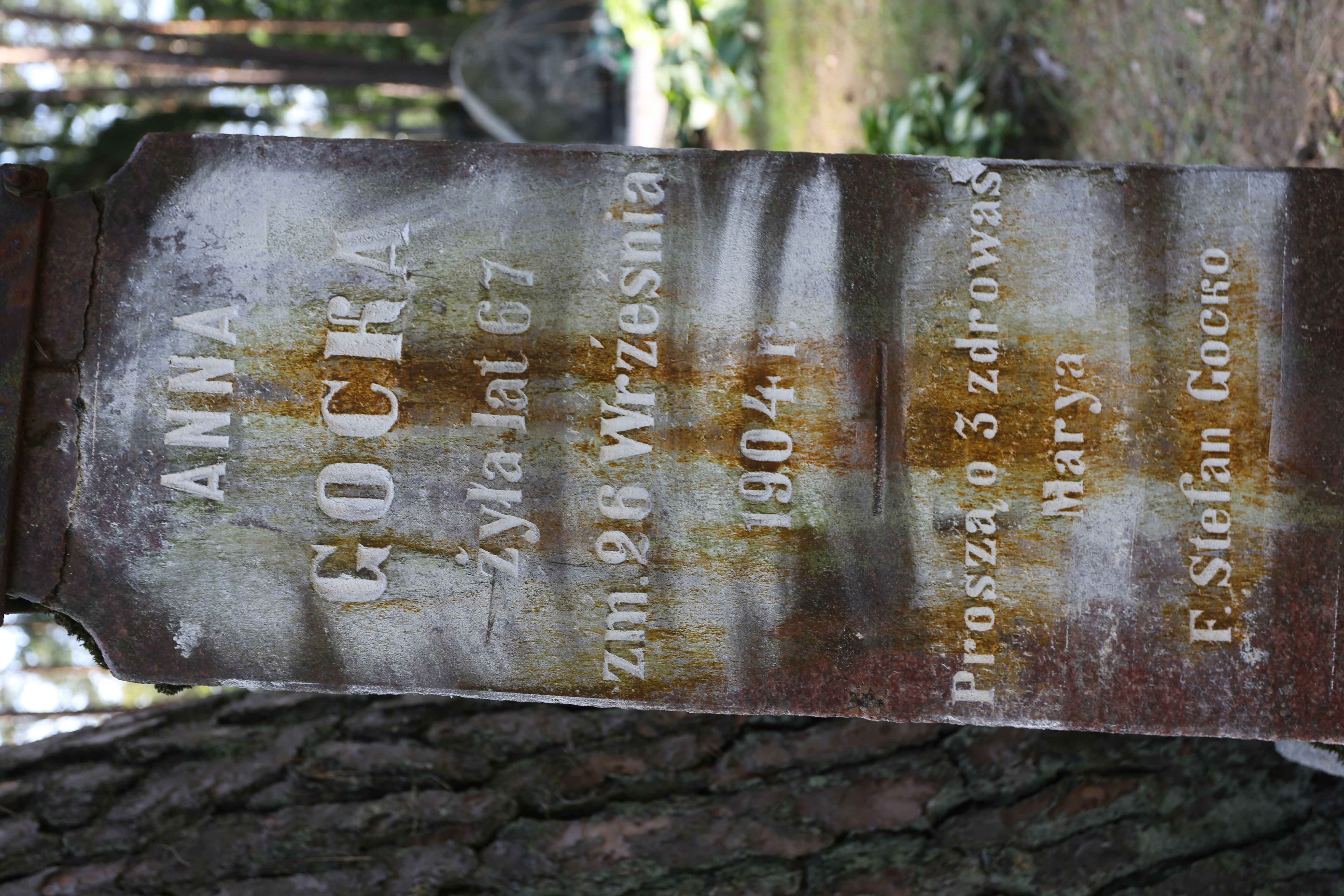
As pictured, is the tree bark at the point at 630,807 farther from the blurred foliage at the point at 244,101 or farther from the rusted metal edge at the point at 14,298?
the blurred foliage at the point at 244,101

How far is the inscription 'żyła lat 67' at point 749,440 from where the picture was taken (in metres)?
2.48

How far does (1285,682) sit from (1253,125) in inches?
92.2


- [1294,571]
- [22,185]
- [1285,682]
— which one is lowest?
[1285,682]

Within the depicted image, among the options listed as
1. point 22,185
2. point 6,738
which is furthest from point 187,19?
point 22,185

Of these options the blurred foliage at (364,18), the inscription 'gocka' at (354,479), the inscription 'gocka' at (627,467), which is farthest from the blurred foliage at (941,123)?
the blurred foliage at (364,18)

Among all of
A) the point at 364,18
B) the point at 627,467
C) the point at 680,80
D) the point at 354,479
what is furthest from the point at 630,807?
the point at 364,18

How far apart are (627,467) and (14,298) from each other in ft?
4.72

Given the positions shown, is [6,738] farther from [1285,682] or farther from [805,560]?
[1285,682]

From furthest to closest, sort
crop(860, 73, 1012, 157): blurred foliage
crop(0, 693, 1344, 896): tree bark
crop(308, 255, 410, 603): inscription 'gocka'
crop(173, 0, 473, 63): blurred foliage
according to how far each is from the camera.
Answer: crop(173, 0, 473, 63): blurred foliage
crop(860, 73, 1012, 157): blurred foliage
crop(0, 693, 1344, 896): tree bark
crop(308, 255, 410, 603): inscription 'gocka'

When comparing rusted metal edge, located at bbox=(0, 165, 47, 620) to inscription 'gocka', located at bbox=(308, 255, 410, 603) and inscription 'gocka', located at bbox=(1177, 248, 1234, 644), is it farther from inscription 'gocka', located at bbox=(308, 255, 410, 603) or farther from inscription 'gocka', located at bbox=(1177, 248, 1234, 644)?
inscription 'gocka', located at bbox=(1177, 248, 1234, 644)

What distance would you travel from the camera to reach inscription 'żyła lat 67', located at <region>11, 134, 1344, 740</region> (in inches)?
97.8

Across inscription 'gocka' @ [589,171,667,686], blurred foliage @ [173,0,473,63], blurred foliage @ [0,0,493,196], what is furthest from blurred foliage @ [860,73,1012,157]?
blurred foliage @ [173,0,473,63]

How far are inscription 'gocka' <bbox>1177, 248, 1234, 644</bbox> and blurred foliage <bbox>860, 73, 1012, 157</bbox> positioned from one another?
8.87 ft

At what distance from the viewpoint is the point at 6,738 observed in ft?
25.9
